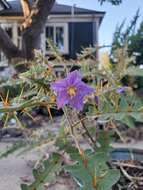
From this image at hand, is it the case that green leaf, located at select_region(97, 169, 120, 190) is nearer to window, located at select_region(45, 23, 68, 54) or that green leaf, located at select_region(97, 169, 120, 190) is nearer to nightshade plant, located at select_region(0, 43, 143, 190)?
nightshade plant, located at select_region(0, 43, 143, 190)

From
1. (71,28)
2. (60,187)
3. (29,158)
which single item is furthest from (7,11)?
(60,187)

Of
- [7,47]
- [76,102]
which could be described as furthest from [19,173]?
[7,47]

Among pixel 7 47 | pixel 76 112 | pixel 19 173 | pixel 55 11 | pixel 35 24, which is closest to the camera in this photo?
pixel 76 112

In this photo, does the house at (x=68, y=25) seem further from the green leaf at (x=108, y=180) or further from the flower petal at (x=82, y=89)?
the green leaf at (x=108, y=180)

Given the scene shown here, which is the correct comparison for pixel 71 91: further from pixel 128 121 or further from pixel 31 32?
pixel 31 32

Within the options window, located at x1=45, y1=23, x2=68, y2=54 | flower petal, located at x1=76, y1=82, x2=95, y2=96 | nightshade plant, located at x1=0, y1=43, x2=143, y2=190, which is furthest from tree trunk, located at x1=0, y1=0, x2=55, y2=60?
flower petal, located at x1=76, y1=82, x2=95, y2=96

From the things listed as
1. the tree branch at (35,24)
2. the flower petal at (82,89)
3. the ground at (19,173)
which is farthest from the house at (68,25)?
the flower petal at (82,89)

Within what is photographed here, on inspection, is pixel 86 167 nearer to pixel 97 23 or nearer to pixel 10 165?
pixel 10 165
